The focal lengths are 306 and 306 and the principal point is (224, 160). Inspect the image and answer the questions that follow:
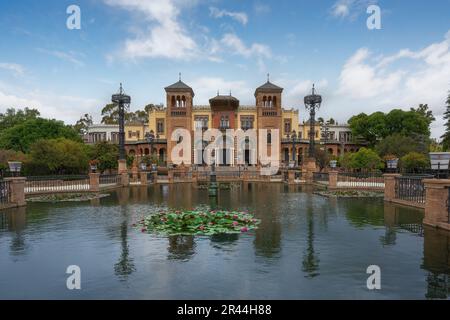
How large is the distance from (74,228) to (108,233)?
1559 mm

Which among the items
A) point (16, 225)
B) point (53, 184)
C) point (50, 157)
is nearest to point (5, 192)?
point (16, 225)

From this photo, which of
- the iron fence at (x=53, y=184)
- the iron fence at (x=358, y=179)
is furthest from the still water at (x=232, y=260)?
the iron fence at (x=358, y=179)

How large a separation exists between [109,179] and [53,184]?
185 inches

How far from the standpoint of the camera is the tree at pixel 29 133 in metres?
43.6

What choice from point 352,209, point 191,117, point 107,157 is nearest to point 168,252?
point 352,209

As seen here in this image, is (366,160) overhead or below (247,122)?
below

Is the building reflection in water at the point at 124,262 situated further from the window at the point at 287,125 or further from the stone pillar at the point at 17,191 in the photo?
the window at the point at 287,125

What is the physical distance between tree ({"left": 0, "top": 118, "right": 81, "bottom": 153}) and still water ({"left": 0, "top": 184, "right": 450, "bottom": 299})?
38.3 metres

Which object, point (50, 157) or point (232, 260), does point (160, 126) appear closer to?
point (50, 157)

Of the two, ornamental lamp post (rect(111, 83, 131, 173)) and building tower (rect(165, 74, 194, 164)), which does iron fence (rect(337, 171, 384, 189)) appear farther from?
building tower (rect(165, 74, 194, 164))

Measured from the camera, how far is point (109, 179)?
26.0 meters

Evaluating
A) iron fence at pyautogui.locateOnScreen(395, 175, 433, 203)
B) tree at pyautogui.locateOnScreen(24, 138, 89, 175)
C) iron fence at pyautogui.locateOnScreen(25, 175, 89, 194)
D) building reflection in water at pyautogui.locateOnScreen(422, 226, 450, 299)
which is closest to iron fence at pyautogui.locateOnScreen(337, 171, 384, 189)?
iron fence at pyautogui.locateOnScreen(395, 175, 433, 203)

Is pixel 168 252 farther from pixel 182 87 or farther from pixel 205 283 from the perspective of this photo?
pixel 182 87
